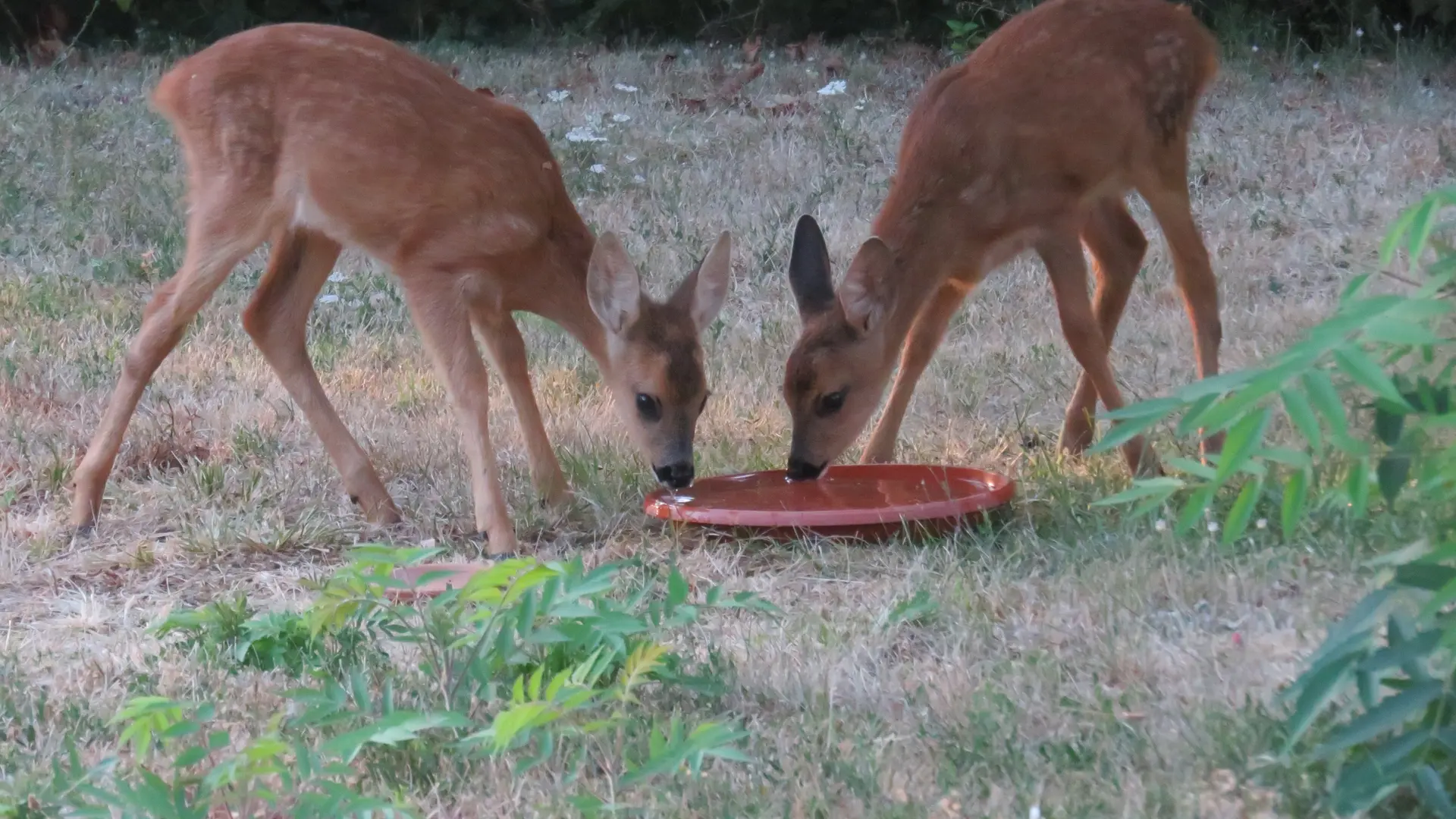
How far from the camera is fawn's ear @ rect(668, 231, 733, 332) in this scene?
222 inches

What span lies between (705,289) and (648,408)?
0.46 metres

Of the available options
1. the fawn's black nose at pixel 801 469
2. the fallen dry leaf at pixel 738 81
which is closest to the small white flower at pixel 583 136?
the fallen dry leaf at pixel 738 81

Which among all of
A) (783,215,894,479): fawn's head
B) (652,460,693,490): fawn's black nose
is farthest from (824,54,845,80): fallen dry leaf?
(652,460,693,490): fawn's black nose

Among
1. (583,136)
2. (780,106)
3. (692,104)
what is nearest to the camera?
(583,136)

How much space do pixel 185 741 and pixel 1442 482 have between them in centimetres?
235

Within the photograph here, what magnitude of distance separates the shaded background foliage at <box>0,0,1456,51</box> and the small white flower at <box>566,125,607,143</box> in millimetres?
3785

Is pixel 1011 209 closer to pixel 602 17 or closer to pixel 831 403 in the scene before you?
pixel 831 403

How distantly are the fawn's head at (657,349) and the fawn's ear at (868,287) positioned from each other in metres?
0.43

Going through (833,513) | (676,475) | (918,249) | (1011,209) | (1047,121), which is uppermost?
(1047,121)

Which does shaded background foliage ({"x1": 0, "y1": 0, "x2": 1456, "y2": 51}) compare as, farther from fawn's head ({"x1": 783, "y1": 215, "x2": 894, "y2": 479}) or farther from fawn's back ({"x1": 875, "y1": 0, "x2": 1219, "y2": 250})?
fawn's head ({"x1": 783, "y1": 215, "x2": 894, "y2": 479})

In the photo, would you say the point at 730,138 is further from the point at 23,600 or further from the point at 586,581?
the point at 586,581

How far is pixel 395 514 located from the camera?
5395 mm

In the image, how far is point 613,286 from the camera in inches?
218

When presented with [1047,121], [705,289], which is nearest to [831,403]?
[705,289]
